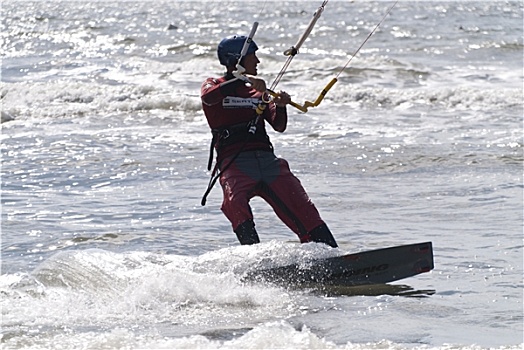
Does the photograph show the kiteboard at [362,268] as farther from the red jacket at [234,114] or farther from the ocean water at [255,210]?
the red jacket at [234,114]

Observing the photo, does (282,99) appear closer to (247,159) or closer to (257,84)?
(257,84)

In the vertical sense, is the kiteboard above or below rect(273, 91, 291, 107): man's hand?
below

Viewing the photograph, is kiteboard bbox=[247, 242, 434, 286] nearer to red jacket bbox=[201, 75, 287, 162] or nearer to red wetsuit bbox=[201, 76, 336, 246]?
red wetsuit bbox=[201, 76, 336, 246]

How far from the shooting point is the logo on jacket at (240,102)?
7410 millimetres

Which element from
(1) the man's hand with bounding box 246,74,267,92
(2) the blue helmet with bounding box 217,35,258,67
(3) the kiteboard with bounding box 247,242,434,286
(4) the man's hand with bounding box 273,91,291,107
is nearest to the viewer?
(1) the man's hand with bounding box 246,74,267,92

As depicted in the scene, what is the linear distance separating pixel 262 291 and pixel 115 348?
1.67 metres

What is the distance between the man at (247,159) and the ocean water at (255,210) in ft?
0.63

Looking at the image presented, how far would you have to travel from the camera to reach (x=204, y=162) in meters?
13.8

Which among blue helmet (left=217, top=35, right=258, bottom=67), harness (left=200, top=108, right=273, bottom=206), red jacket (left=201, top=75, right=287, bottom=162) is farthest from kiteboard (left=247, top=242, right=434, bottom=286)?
blue helmet (left=217, top=35, right=258, bottom=67)

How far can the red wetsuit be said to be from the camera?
24.2 ft

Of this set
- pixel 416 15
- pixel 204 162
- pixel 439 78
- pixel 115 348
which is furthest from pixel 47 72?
pixel 416 15

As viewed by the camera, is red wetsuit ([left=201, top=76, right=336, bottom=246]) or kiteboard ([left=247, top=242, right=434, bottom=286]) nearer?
kiteboard ([left=247, top=242, right=434, bottom=286])

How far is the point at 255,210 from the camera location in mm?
10789

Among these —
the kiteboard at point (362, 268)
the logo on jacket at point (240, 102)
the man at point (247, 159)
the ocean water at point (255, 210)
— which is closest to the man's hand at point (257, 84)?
the man at point (247, 159)
